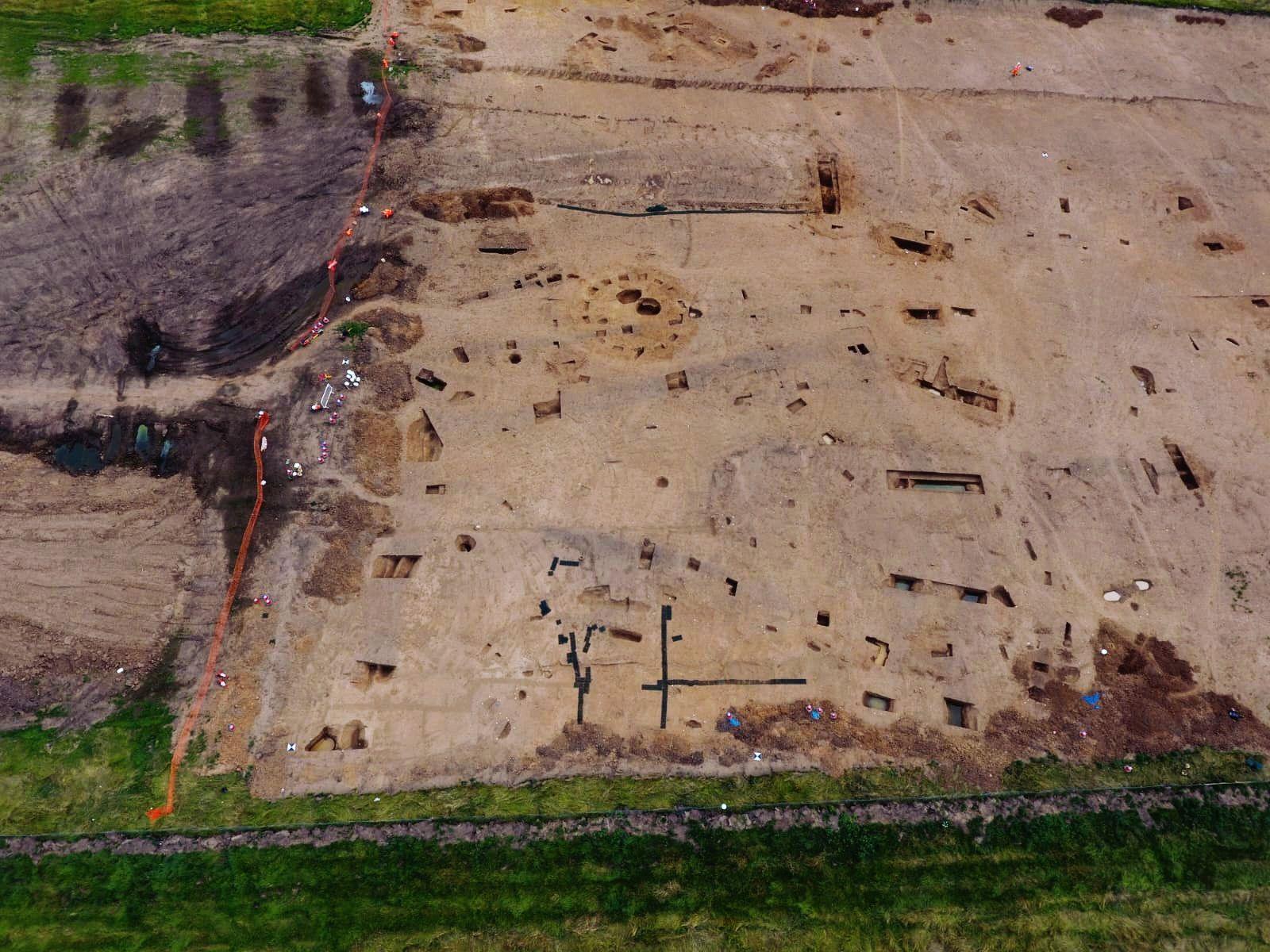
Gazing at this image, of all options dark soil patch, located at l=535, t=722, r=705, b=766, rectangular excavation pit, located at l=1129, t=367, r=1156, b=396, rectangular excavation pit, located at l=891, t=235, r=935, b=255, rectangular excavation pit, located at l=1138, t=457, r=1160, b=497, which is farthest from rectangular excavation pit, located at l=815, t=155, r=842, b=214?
dark soil patch, located at l=535, t=722, r=705, b=766

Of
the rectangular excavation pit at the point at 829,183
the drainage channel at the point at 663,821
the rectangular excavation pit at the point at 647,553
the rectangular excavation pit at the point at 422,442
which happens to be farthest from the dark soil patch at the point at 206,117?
the drainage channel at the point at 663,821

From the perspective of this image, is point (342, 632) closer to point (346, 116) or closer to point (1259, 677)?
point (346, 116)

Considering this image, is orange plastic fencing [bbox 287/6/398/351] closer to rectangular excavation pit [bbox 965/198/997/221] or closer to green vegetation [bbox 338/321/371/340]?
green vegetation [bbox 338/321/371/340]

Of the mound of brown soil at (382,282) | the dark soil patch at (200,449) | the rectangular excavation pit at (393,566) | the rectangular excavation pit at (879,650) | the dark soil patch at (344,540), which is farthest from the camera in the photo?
the mound of brown soil at (382,282)

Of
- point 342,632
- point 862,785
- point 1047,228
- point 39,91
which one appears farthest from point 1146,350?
point 39,91

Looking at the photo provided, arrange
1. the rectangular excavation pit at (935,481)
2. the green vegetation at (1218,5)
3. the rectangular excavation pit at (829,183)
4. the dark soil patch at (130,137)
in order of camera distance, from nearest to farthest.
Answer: the rectangular excavation pit at (935,481) < the dark soil patch at (130,137) < the rectangular excavation pit at (829,183) < the green vegetation at (1218,5)

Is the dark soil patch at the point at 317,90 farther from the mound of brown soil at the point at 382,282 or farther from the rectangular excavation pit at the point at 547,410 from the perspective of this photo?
the rectangular excavation pit at the point at 547,410
